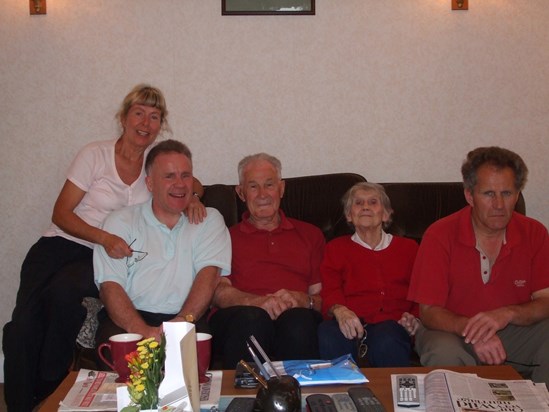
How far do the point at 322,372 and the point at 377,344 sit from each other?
2.40 ft

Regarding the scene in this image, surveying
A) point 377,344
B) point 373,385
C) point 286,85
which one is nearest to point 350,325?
point 377,344

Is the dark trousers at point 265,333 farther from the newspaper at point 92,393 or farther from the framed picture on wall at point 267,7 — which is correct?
the framed picture on wall at point 267,7

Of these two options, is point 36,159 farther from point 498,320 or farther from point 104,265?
point 498,320

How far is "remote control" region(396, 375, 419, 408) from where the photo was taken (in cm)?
164

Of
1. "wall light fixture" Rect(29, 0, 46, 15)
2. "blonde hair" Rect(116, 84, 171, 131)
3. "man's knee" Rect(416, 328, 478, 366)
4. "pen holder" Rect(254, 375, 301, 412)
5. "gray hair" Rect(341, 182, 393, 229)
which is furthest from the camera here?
"wall light fixture" Rect(29, 0, 46, 15)

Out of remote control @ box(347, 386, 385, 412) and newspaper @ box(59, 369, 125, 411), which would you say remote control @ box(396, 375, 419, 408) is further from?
newspaper @ box(59, 369, 125, 411)

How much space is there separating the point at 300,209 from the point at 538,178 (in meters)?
1.33

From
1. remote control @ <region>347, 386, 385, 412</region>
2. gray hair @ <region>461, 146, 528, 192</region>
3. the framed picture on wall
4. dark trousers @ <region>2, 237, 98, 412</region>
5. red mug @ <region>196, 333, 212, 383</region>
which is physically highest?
the framed picture on wall

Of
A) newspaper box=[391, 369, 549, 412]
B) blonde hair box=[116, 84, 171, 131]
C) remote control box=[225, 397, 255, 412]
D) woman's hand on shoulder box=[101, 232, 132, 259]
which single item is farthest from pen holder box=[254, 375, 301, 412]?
blonde hair box=[116, 84, 171, 131]

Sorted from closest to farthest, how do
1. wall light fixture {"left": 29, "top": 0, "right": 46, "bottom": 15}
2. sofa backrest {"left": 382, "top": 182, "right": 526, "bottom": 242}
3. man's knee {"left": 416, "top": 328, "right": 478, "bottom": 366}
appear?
man's knee {"left": 416, "top": 328, "right": 478, "bottom": 366}, sofa backrest {"left": 382, "top": 182, "right": 526, "bottom": 242}, wall light fixture {"left": 29, "top": 0, "right": 46, "bottom": 15}

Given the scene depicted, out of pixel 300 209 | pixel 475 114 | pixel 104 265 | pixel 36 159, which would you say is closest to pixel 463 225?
pixel 300 209

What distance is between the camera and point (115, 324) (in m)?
2.54

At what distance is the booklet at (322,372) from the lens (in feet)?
5.91

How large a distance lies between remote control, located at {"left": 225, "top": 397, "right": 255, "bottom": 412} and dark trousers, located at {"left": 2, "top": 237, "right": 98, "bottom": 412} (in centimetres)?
122
